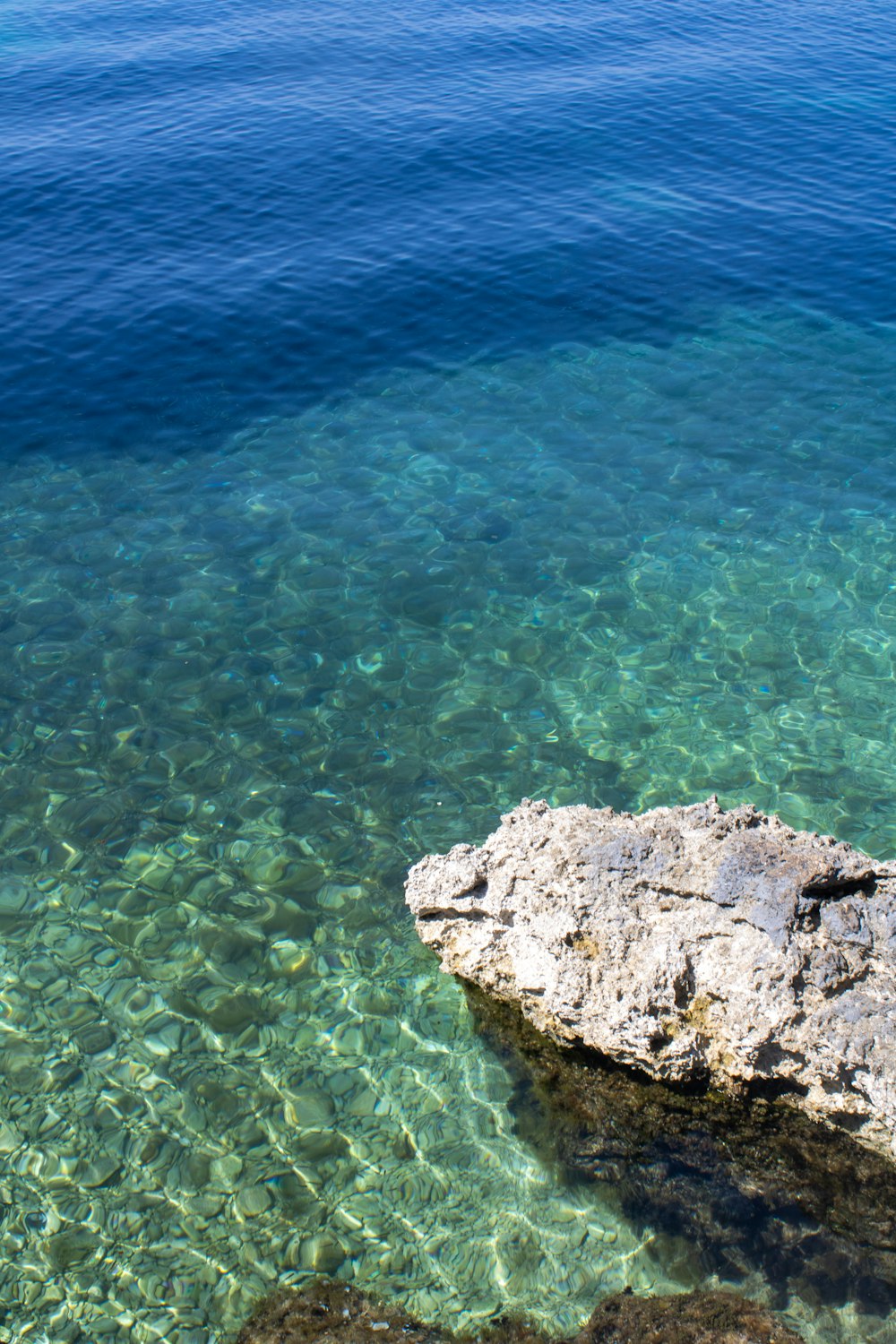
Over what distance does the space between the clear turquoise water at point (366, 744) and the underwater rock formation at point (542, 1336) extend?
24 centimetres

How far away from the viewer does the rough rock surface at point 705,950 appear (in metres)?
9.96

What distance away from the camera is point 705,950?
10.5 meters

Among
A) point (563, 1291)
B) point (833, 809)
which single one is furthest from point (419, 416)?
point (563, 1291)

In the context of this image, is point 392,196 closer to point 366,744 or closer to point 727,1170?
point 366,744

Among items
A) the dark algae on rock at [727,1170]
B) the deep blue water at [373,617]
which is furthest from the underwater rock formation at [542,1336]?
the dark algae on rock at [727,1170]

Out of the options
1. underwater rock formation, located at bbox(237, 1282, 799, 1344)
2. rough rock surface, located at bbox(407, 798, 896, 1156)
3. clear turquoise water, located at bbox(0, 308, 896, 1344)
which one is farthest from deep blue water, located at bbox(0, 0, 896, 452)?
underwater rock formation, located at bbox(237, 1282, 799, 1344)

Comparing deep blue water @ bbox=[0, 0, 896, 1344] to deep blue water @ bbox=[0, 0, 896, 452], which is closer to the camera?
deep blue water @ bbox=[0, 0, 896, 1344]

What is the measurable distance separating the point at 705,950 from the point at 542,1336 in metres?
3.80

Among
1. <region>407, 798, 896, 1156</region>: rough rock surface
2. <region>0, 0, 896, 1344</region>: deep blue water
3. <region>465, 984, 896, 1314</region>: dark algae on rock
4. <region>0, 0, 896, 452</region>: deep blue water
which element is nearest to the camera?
<region>465, 984, 896, 1314</region>: dark algae on rock

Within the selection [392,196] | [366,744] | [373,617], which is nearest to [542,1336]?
[366,744]

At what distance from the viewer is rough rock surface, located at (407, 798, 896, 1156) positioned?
996 centimetres

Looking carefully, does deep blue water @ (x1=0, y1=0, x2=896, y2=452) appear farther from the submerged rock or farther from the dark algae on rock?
the submerged rock

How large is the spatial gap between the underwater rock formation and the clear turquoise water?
244 millimetres

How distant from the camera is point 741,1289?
368 inches
